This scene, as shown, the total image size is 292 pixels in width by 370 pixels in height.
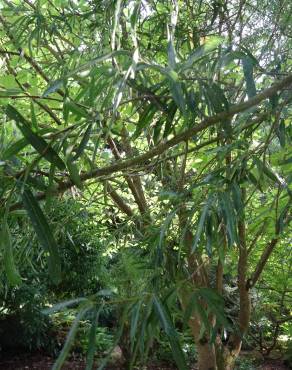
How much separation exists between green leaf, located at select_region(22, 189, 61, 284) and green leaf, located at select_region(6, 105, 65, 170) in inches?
3.0

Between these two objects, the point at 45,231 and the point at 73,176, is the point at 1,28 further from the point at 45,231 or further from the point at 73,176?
the point at 45,231

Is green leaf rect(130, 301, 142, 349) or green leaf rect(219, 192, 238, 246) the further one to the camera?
green leaf rect(219, 192, 238, 246)

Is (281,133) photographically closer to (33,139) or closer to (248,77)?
(248,77)

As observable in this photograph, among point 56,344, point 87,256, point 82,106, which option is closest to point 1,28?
point 82,106

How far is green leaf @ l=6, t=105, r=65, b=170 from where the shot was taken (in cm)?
78

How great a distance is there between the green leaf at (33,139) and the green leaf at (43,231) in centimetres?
8

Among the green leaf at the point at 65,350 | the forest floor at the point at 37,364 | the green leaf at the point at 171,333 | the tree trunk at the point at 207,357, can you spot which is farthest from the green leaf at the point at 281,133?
the forest floor at the point at 37,364

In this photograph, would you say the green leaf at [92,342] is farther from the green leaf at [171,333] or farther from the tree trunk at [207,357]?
the tree trunk at [207,357]

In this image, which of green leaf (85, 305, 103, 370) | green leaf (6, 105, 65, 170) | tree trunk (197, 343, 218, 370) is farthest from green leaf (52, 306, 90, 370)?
tree trunk (197, 343, 218, 370)

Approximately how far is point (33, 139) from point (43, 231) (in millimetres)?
160

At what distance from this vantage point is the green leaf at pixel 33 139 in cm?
78

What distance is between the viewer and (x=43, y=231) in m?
0.77

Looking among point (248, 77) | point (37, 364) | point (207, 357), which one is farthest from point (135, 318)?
point (37, 364)

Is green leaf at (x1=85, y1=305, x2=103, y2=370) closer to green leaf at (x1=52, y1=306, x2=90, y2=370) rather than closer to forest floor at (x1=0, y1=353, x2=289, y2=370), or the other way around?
green leaf at (x1=52, y1=306, x2=90, y2=370)
